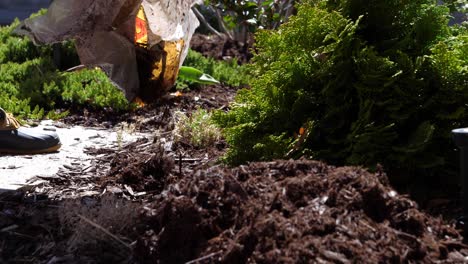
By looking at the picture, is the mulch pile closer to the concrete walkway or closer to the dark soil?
the concrete walkway

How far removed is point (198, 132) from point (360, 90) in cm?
177

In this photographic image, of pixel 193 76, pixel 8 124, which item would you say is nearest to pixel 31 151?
pixel 8 124

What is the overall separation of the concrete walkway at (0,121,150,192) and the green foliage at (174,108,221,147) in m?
0.41

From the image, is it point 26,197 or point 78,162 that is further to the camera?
point 78,162

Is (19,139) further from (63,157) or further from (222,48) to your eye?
(222,48)

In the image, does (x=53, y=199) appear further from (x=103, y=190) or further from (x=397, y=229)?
(x=397, y=229)

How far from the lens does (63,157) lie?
4297 mm

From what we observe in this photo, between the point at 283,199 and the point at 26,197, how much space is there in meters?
1.78

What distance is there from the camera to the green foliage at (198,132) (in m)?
4.50

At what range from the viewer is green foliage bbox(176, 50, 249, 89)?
727 cm

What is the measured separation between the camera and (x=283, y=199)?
220 centimetres

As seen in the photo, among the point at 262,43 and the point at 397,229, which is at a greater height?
the point at 262,43

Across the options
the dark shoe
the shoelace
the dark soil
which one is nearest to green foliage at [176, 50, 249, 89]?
the dark soil

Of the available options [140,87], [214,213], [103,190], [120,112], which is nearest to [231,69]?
[120,112]
